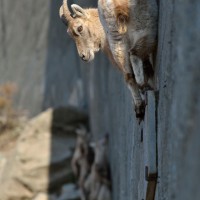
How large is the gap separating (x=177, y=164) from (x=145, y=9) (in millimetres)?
1225

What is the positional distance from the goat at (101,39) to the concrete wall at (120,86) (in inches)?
9.0

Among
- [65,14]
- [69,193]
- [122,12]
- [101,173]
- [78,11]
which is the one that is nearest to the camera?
[122,12]

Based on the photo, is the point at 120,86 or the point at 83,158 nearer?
the point at 120,86

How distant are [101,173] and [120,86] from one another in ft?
11.2

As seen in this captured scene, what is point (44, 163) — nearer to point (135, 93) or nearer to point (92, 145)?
point (92, 145)

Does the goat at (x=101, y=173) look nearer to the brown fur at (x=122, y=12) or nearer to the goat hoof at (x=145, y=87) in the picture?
the goat hoof at (x=145, y=87)

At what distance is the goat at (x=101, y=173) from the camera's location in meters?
9.88

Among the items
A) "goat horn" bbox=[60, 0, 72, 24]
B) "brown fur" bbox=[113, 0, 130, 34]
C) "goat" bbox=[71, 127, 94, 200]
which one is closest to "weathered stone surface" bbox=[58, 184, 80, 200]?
"goat" bbox=[71, 127, 94, 200]

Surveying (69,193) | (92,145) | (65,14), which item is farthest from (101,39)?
(69,193)

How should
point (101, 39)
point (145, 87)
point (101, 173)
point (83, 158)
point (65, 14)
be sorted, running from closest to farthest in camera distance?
1. point (145, 87)
2. point (101, 39)
3. point (65, 14)
4. point (101, 173)
5. point (83, 158)

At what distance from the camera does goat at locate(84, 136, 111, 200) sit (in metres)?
9.88

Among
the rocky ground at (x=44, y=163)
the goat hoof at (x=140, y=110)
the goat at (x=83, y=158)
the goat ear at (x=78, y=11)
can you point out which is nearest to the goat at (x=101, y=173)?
the goat at (x=83, y=158)

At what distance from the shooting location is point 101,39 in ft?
15.6

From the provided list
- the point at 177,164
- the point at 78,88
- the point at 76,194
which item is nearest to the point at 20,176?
the point at 76,194
